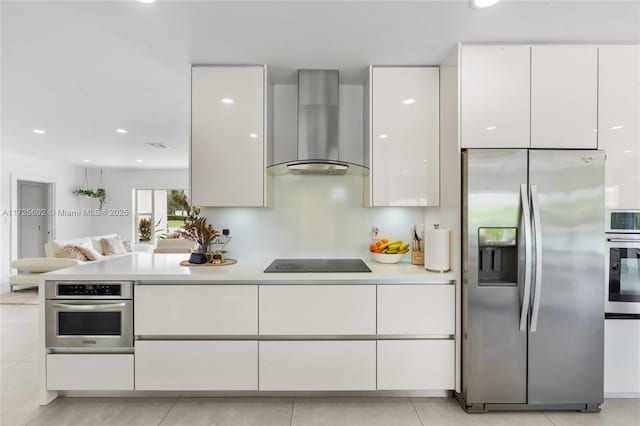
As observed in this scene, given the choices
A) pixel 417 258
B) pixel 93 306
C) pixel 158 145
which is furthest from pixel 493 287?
pixel 158 145

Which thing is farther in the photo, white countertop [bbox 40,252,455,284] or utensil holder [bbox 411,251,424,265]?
utensil holder [bbox 411,251,424,265]

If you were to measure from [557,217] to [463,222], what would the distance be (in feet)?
1.87

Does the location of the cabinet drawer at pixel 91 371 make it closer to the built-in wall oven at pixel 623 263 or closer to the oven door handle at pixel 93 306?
the oven door handle at pixel 93 306

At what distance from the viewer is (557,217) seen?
6.72 feet

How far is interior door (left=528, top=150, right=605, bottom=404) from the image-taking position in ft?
6.72

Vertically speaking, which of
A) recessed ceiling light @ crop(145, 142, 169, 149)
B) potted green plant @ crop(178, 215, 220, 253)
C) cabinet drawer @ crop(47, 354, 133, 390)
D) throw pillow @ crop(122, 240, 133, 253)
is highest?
recessed ceiling light @ crop(145, 142, 169, 149)

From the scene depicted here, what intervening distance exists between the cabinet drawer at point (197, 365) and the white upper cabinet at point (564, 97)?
93.1 inches

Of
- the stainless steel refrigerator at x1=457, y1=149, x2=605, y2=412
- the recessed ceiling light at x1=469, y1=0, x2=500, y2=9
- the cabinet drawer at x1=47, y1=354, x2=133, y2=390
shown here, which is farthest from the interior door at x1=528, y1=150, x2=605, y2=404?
the cabinet drawer at x1=47, y1=354, x2=133, y2=390

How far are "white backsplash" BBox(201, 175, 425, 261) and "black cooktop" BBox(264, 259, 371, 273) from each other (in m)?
0.15

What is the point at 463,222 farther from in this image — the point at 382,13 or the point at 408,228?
the point at 382,13

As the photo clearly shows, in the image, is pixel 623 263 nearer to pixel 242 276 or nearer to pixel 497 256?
pixel 497 256

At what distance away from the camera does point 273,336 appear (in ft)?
7.04

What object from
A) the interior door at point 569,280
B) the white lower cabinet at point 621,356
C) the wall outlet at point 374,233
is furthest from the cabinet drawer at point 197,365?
the white lower cabinet at point 621,356

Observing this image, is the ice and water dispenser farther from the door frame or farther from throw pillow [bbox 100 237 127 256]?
the door frame
